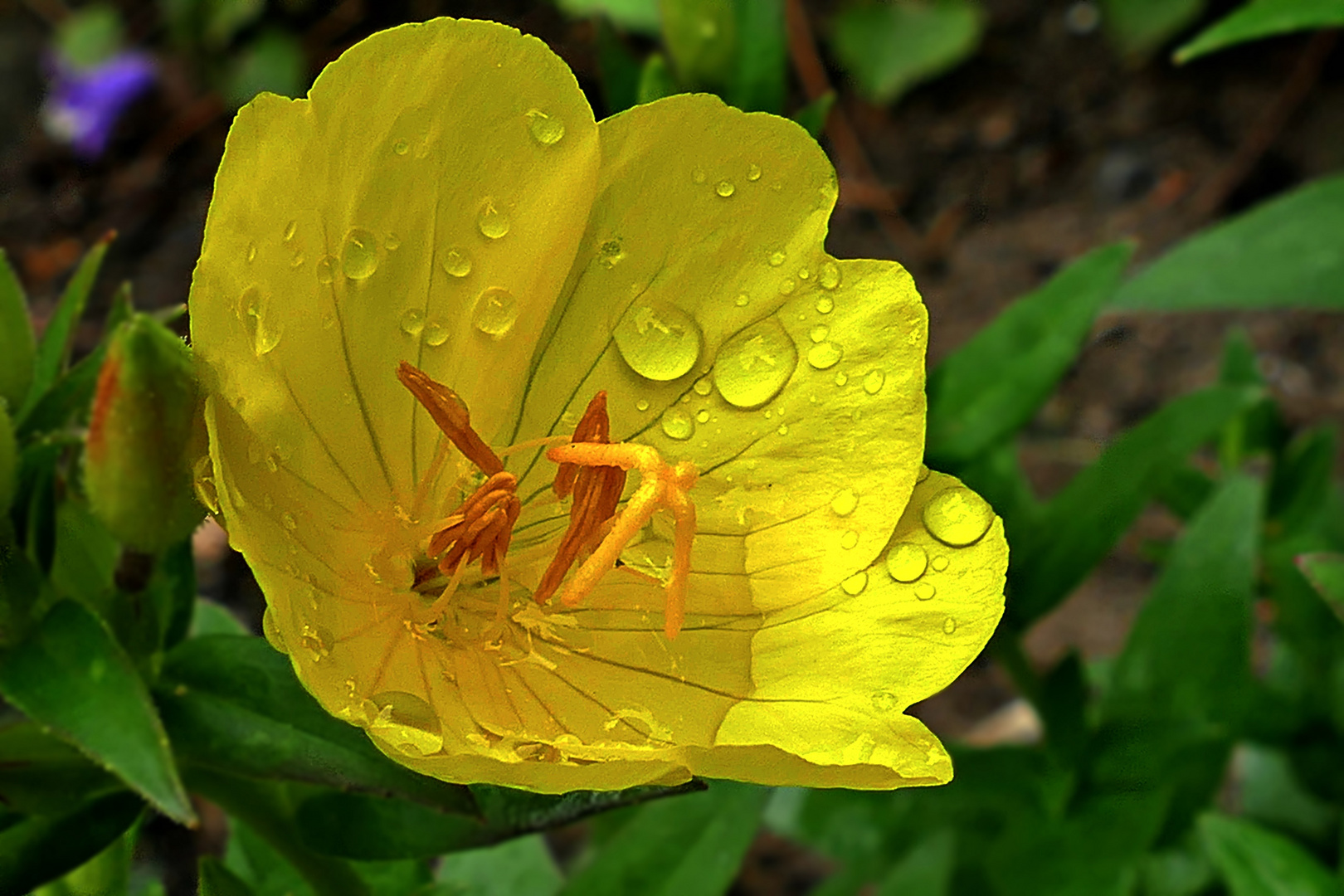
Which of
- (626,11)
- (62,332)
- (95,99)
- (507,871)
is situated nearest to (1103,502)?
(507,871)

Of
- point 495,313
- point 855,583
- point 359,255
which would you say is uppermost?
point 359,255

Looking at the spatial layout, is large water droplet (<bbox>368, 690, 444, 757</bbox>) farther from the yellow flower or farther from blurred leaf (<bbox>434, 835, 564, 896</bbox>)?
A: blurred leaf (<bbox>434, 835, 564, 896</bbox>)

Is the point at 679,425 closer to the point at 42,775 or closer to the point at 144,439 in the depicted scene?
the point at 144,439

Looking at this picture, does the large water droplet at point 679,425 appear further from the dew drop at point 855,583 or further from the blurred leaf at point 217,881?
the blurred leaf at point 217,881

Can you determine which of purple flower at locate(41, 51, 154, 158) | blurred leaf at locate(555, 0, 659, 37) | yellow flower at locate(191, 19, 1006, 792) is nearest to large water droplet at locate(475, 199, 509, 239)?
yellow flower at locate(191, 19, 1006, 792)

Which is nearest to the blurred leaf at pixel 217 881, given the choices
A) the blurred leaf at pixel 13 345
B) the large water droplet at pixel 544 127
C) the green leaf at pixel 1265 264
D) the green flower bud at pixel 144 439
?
the green flower bud at pixel 144 439
